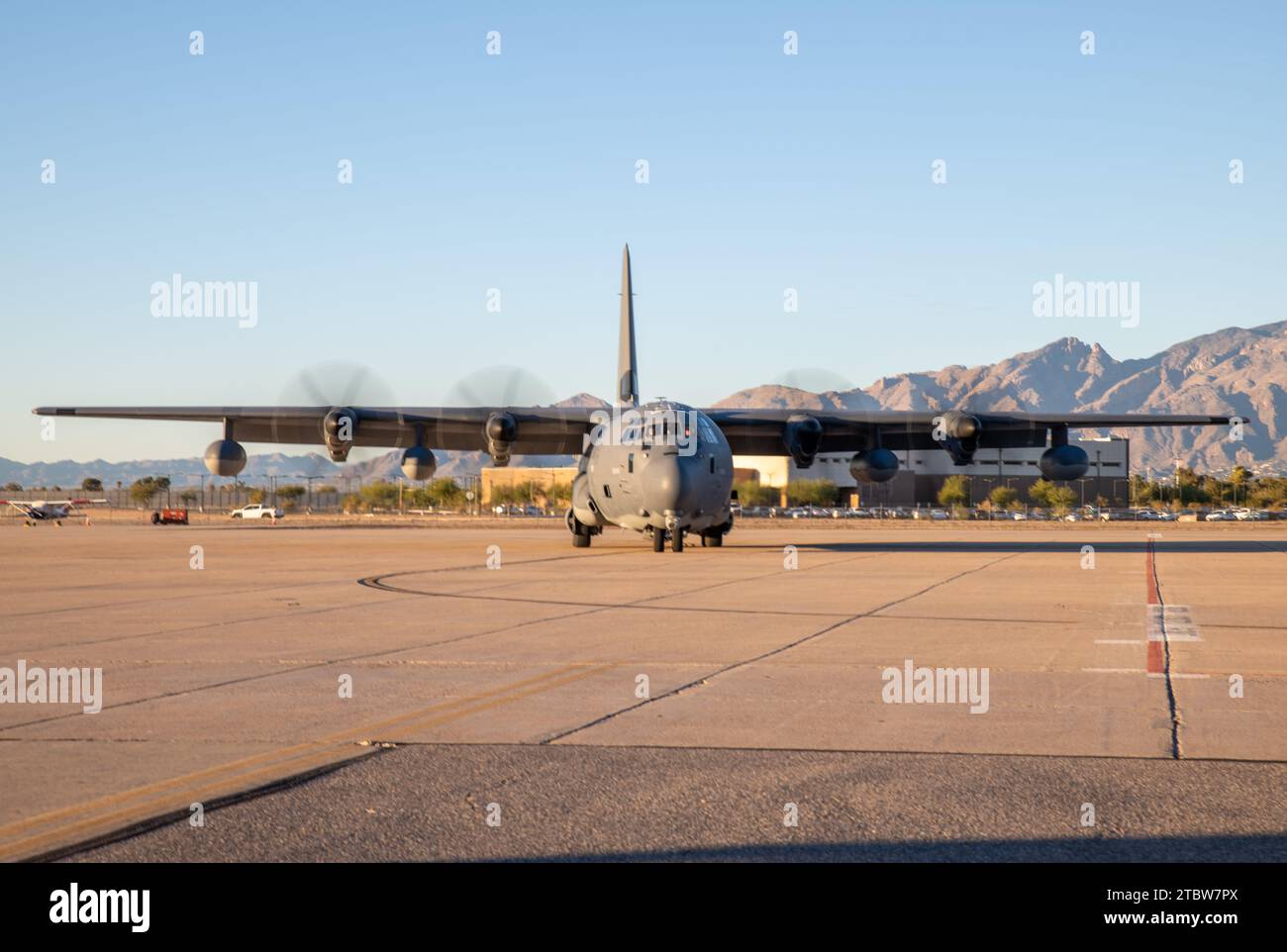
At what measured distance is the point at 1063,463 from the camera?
132 feet

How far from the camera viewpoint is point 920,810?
6.67 m

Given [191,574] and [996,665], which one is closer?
[996,665]

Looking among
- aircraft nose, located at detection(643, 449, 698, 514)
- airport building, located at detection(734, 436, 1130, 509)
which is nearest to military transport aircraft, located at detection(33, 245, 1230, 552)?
aircraft nose, located at detection(643, 449, 698, 514)

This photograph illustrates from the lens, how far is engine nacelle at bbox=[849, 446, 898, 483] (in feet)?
132

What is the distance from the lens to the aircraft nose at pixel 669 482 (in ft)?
103

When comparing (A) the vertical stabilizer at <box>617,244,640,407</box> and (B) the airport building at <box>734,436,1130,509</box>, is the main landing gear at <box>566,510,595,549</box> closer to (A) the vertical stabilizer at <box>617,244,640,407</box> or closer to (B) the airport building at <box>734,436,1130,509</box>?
(A) the vertical stabilizer at <box>617,244,640,407</box>

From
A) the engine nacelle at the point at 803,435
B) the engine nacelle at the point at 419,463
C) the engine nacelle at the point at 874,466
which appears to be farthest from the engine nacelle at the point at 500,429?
the engine nacelle at the point at 874,466

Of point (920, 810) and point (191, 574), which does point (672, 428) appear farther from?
point (920, 810)

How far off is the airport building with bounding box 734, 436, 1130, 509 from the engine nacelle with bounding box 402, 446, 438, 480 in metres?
123

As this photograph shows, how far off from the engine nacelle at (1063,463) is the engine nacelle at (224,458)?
2460 cm

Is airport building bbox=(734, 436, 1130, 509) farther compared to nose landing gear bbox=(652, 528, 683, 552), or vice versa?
airport building bbox=(734, 436, 1130, 509)
